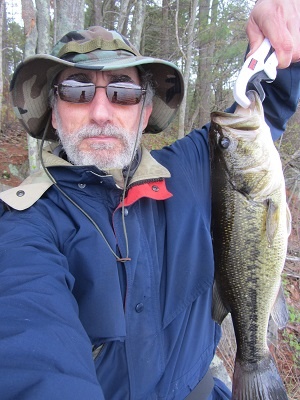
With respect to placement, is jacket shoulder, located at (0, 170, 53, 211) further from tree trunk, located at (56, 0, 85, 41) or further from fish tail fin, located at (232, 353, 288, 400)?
tree trunk, located at (56, 0, 85, 41)

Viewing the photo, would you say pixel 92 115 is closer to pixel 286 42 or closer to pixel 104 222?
pixel 104 222

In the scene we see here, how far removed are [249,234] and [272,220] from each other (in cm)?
15

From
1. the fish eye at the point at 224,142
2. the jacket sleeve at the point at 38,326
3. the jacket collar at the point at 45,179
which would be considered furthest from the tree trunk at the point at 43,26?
the jacket sleeve at the point at 38,326

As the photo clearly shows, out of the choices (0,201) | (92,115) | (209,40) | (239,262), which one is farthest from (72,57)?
(209,40)

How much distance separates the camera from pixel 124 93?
6.93ft

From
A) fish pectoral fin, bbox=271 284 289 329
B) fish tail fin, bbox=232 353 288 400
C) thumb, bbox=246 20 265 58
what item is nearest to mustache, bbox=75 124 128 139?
thumb, bbox=246 20 265 58

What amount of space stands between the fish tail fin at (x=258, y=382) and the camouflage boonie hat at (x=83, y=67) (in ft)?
6.20

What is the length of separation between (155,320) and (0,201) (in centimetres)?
105

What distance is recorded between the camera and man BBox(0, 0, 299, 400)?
51.5 inches

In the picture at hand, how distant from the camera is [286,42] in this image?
5.90 feet

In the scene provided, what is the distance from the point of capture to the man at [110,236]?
1.31 m

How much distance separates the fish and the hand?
0.35 metres

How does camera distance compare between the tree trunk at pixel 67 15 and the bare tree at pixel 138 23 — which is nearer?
the tree trunk at pixel 67 15

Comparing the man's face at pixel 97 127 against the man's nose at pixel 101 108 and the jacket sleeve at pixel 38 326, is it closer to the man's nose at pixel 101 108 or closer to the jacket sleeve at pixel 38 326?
the man's nose at pixel 101 108
